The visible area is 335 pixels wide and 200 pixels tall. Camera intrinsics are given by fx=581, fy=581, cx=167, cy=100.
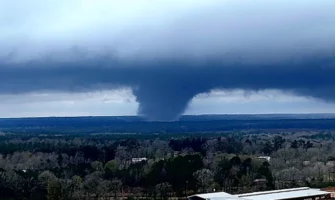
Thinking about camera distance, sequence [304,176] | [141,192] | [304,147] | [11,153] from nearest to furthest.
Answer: [141,192], [304,176], [11,153], [304,147]

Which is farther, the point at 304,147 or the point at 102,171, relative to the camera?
the point at 304,147

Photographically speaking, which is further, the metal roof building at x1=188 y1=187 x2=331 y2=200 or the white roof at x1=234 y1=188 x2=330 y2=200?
the white roof at x1=234 y1=188 x2=330 y2=200

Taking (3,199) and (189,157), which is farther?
(189,157)

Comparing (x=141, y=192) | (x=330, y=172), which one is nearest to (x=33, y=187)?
(x=141, y=192)

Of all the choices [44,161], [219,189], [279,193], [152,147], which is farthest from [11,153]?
[279,193]

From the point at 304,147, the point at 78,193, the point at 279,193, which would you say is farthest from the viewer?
the point at 304,147

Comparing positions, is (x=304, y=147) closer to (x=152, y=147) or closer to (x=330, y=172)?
(x=152, y=147)

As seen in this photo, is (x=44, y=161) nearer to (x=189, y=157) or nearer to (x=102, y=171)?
(x=102, y=171)

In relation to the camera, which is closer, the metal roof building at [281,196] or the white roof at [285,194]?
the metal roof building at [281,196]

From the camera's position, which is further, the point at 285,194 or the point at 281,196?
the point at 285,194
